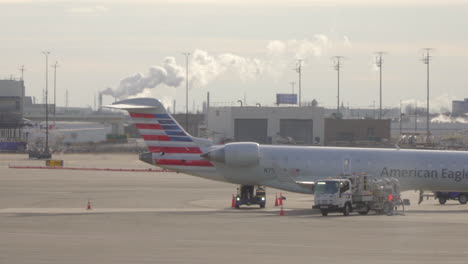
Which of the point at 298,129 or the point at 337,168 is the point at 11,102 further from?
the point at 337,168

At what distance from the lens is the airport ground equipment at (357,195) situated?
4500 centimetres

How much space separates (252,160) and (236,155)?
100 cm

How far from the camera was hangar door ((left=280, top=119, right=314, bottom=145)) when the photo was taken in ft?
424

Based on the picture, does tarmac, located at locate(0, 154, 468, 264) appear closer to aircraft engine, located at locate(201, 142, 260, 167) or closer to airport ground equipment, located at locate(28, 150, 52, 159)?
aircraft engine, located at locate(201, 142, 260, 167)

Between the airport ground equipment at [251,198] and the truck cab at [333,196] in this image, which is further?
the airport ground equipment at [251,198]

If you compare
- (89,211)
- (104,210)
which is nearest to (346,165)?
(104,210)

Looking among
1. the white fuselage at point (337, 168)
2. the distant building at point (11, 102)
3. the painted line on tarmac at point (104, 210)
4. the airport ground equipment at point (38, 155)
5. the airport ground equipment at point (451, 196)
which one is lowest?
the painted line on tarmac at point (104, 210)

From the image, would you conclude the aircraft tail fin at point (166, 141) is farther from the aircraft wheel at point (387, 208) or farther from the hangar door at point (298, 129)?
the hangar door at point (298, 129)

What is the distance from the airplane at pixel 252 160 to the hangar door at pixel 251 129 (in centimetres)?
7559

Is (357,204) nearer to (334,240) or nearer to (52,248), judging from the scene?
(334,240)

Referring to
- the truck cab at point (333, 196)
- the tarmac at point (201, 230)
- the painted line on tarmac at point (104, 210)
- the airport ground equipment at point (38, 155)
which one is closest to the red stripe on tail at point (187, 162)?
the tarmac at point (201, 230)

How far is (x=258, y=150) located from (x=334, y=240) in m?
20.0

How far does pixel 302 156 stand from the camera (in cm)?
5197

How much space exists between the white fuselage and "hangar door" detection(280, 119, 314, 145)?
75882mm
